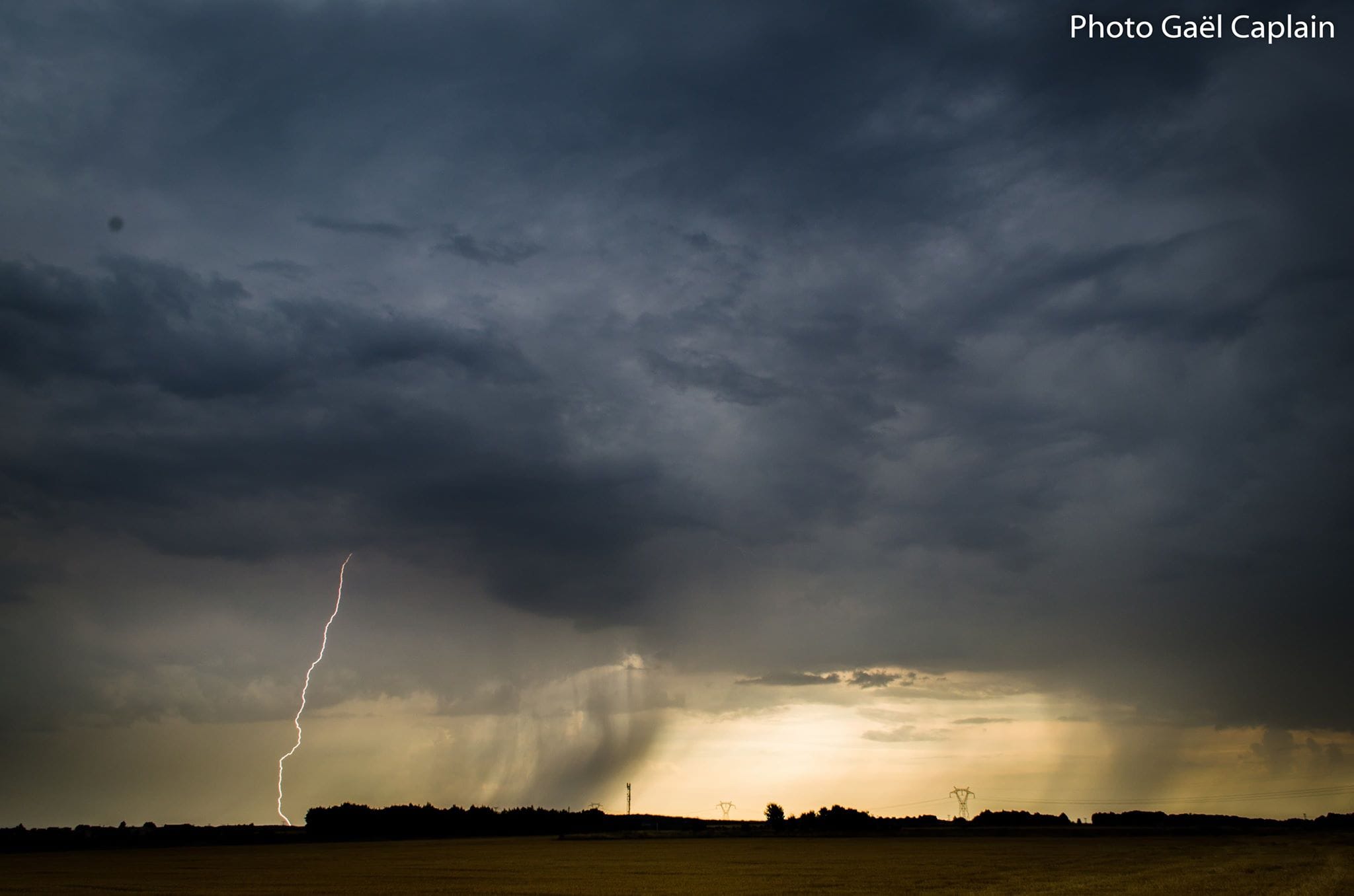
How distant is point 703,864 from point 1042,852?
41955mm

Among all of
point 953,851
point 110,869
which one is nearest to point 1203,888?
point 953,851

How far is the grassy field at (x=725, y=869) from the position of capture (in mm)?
59125

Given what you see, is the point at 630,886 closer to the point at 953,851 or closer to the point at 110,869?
the point at 110,869

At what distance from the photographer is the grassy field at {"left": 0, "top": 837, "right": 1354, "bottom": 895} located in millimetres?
59125

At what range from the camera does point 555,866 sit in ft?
291

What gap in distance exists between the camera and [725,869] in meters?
84.2

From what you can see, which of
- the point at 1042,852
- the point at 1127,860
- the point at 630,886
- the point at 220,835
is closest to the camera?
the point at 630,886

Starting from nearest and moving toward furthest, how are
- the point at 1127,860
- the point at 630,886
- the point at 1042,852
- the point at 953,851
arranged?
the point at 630,886
the point at 1127,860
the point at 1042,852
the point at 953,851

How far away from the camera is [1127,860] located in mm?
84500

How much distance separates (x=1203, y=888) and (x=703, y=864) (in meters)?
49.5

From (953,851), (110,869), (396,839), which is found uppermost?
(110,869)

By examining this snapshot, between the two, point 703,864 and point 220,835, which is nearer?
point 703,864

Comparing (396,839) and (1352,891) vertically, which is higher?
(1352,891)

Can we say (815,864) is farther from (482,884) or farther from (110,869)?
(110,869)
